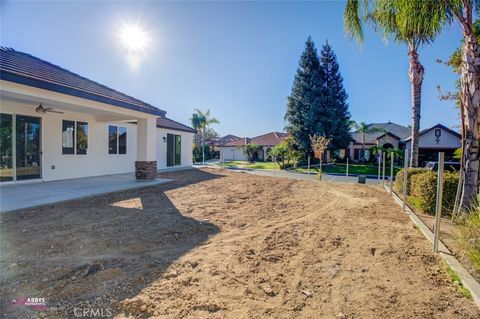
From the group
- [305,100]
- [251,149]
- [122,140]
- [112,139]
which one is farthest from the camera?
[251,149]

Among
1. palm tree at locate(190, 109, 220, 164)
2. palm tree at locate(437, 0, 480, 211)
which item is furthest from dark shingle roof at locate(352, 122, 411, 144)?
palm tree at locate(437, 0, 480, 211)

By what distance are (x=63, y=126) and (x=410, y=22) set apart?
13.9 meters

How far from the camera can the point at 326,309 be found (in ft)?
8.63

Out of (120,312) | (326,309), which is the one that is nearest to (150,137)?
(120,312)

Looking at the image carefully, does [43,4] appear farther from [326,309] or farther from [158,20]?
[326,309]

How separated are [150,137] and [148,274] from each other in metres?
9.62

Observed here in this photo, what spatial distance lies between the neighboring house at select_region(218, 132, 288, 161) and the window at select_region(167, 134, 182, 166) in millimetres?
21367

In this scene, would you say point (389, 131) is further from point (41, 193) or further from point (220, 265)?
point (41, 193)

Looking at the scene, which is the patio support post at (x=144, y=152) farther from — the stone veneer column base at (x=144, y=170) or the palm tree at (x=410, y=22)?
the palm tree at (x=410, y=22)

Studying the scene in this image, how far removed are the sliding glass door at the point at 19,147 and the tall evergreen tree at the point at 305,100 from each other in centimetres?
2350

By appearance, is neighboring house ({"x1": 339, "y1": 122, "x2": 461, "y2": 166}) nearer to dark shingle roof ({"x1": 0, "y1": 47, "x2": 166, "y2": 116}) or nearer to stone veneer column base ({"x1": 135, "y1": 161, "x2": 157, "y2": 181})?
stone veneer column base ({"x1": 135, "y1": 161, "x2": 157, "y2": 181})

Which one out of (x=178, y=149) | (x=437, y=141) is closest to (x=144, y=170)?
(x=178, y=149)

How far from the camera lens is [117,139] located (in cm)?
1447

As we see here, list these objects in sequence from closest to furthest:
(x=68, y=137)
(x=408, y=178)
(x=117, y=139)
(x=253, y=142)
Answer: (x=408, y=178)
(x=68, y=137)
(x=117, y=139)
(x=253, y=142)
